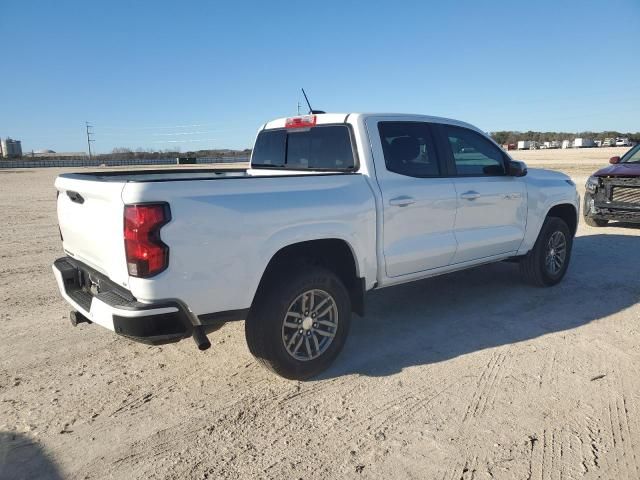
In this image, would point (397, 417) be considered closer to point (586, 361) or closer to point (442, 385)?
point (442, 385)

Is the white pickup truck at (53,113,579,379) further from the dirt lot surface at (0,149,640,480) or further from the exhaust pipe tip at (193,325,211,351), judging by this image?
the dirt lot surface at (0,149,640,480)

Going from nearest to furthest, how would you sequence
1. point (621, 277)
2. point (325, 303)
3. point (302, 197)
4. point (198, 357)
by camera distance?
point (302, 197) < point (325, 303) < point (198, 357) < point (621, 277)

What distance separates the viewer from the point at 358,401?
327 centimetres

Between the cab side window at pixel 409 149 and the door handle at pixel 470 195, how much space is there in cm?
34

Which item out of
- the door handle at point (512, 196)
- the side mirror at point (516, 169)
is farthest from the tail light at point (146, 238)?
the side mirror at point (516, 169)

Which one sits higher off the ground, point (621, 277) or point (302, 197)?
point (302, 197)

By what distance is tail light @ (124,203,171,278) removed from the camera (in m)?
2.73

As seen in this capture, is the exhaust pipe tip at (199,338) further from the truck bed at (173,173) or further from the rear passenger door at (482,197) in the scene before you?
the rear passenger door at (482,197)

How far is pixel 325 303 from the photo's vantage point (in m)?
3.65

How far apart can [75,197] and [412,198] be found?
260 centimetres

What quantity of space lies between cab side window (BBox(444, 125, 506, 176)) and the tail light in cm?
301

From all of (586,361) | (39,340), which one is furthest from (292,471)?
(39,340)

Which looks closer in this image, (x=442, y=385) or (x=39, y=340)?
(x=442, y=385)

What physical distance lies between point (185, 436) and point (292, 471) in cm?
73
